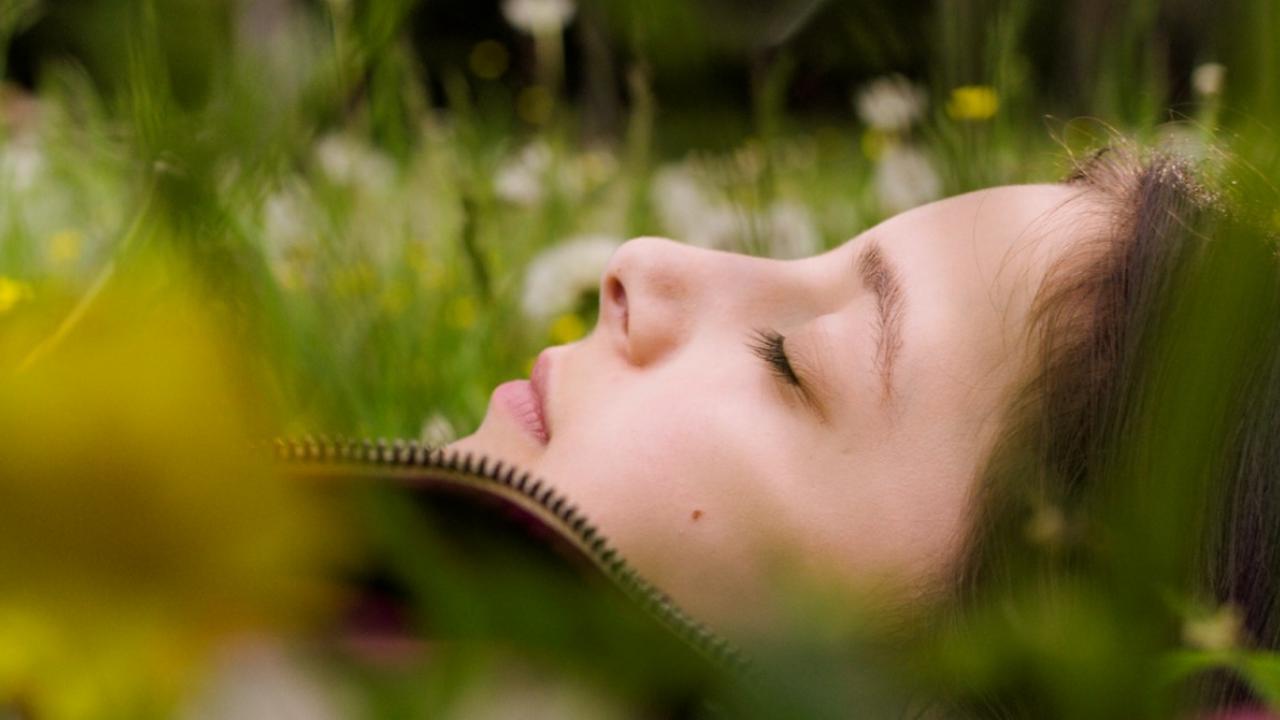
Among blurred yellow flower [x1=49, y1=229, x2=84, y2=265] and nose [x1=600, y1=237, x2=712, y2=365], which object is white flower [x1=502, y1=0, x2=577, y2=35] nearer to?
blurred yellow flower [x1=49, y1=229, x2=84, y2=265]

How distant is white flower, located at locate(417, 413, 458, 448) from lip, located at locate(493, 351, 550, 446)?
6.5 inches

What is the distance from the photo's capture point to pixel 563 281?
1.36 meters

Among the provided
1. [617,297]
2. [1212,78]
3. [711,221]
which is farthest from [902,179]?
[1212,78]

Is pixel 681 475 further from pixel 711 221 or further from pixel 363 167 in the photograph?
pixel 363 167

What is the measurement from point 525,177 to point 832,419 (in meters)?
1.12

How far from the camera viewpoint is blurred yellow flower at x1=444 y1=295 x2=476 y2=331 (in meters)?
1.40

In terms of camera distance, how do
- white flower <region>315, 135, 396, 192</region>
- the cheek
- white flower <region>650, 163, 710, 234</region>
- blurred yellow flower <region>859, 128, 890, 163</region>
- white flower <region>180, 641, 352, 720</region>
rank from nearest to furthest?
white flower <region>180, 641, 352, 720</region> < the cheek < white flower <region>315, 135, 396, 192</region> < white flower <region>650, 163, 710, 234</region> < blurred yellow flower <region>859, 128, 890, 163</region>

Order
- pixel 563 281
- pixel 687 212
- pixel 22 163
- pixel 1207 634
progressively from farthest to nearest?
pixel 22 163 < pixel 687 212 < pixel 563 281 < pixel 1207 634

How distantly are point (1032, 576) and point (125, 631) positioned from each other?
0.63 ft

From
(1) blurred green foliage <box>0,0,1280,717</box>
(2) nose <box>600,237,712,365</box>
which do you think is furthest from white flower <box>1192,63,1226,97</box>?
(2) nose <box>600,237,712,365</box>

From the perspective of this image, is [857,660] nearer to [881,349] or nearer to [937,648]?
[937,648]

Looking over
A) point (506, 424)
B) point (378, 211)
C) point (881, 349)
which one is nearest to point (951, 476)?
point (881, 349)

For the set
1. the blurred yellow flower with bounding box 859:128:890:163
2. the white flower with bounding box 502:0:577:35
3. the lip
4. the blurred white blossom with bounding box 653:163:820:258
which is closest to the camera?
the lip

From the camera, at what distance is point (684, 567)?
2.34 feet
